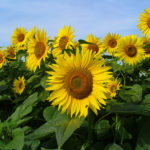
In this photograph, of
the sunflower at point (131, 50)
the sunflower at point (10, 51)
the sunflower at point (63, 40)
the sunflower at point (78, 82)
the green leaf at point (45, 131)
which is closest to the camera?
the sunflower at point (78, 82)

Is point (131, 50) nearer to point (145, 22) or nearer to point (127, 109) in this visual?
point (145, 22)

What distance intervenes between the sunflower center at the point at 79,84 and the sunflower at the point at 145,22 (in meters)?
3.11

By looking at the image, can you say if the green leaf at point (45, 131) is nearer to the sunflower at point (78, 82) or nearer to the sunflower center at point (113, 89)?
the sunflower at point (78, 82)

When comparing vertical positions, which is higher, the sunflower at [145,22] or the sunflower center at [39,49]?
the sunflower at [145,22]

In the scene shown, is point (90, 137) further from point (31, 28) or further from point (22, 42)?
point (22, 42)

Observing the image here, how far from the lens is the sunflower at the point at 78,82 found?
179 cm

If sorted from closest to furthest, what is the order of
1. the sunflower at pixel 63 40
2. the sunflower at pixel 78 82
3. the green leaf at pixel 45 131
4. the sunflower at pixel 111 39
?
1. the sunflower at pixel 78 82
2. the green leaf at pixel 45 131
3. the sunflower at pixel 63 40
4. the sunflower at pixel 111 39

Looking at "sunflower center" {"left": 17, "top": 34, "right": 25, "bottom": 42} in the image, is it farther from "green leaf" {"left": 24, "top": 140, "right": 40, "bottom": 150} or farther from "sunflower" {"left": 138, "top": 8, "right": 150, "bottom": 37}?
"green leaf" {"left": 24, "top": 140, "right": 40, "bottom": 150}

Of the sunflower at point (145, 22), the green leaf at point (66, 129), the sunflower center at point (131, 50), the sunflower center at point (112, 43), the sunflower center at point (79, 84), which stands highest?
the sunflower at point (145, 22)

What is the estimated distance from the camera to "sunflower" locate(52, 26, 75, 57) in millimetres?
2927

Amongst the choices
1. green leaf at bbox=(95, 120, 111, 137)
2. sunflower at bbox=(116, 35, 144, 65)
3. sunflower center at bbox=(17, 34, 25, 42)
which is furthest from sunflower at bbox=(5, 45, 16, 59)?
green leaf at bbox=(95, 120, 111, 137)

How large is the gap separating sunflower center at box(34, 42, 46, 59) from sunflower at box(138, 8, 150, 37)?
2588 millimetres

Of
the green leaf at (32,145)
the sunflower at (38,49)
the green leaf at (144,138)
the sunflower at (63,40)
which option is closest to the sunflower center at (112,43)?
the sunflower at (63,40)

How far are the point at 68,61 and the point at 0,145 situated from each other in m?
1.02
